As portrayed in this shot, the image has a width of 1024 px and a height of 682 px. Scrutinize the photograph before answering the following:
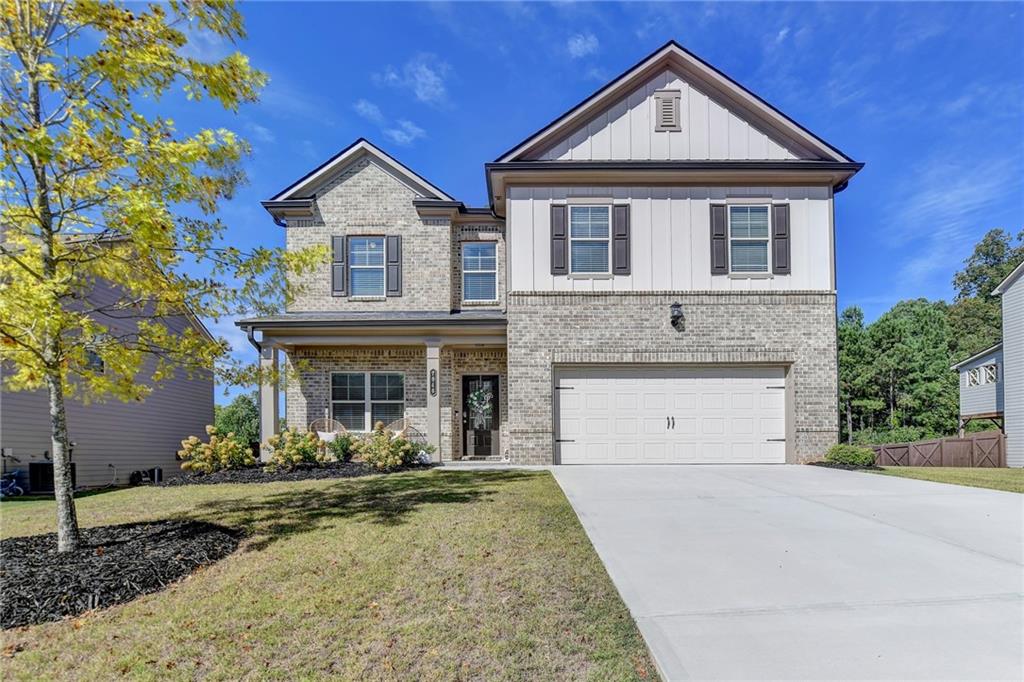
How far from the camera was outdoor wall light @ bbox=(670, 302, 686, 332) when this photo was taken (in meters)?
11.6

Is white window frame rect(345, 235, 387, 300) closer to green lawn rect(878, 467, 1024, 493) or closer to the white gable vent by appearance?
the white gable vent

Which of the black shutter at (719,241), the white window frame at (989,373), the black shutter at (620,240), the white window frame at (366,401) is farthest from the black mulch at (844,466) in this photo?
the white window frame at (989,373)

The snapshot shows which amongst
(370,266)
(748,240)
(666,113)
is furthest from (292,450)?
(666,113)

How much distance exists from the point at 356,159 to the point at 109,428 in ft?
31.0

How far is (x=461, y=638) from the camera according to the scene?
3.16 meters

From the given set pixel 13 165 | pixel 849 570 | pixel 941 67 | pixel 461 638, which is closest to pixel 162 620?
pixel 461 638

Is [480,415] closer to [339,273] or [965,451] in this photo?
[339,273]

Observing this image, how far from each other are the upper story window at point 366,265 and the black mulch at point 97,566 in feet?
28.1

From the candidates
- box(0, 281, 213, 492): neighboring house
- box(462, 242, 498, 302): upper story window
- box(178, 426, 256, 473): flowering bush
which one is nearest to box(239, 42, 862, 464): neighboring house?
box(178, 426, 256, 473): flowering bush

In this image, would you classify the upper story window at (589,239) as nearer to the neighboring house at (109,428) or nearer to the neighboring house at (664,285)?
the neighboring house at (664,285)

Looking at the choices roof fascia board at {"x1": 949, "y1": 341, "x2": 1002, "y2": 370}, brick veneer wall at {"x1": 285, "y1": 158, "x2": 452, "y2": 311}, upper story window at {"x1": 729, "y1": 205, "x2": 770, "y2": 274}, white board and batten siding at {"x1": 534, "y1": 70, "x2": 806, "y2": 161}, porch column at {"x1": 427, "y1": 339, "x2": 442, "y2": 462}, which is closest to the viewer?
upper story window at {"x1": 729, "y1": 205, "x2": 770, "y2": 274}

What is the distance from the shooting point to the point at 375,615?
11.4 ft

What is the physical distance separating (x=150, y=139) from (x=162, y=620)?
13.5ft

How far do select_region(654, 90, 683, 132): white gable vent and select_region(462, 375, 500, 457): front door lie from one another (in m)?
7.15
